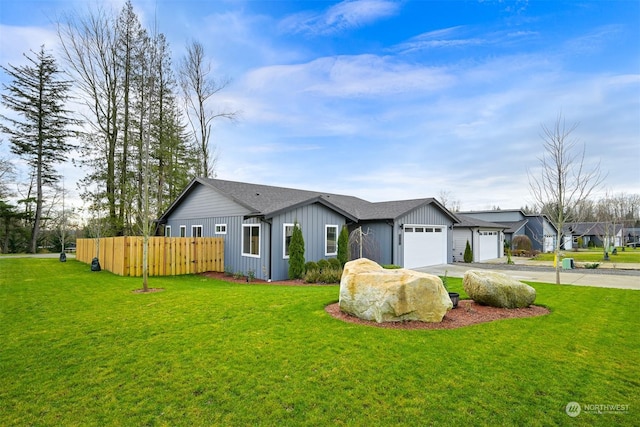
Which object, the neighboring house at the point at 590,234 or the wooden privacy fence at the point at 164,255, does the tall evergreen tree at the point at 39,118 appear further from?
the neighboring house at the point at 590,234

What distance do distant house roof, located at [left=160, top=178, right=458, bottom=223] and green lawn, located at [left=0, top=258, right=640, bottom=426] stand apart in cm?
632

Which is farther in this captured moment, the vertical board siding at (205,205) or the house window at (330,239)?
the house window at (330,239)

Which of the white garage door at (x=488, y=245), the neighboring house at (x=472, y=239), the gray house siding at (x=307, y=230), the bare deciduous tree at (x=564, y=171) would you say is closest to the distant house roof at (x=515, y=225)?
the white garage door at (x=488, y=245)

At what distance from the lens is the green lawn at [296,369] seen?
9.83 ft

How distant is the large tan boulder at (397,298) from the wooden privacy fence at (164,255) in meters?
9.58

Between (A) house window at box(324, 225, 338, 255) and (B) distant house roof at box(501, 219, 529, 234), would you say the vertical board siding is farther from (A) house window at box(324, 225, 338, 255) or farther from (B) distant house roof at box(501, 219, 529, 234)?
(B) distant house roof at box(501, 219, 529, 234)

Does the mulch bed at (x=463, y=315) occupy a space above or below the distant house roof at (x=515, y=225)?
below

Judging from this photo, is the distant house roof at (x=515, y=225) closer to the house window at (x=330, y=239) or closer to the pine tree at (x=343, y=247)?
the house window at (x=330, y=239)

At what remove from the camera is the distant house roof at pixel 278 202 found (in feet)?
41.1

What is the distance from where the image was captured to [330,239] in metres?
14.3

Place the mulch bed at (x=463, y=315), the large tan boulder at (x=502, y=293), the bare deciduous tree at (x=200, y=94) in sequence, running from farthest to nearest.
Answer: the bare deciduous tree at (x=200, y=94)
the large tan boulder at (x=502, y=293)
the mulch bed at (x=463, y=315)

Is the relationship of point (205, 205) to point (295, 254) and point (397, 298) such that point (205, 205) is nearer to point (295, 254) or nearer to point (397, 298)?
point (295, 254)

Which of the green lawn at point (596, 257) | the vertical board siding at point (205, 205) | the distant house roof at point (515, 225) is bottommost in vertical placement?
the green lawn at point (596, 257)

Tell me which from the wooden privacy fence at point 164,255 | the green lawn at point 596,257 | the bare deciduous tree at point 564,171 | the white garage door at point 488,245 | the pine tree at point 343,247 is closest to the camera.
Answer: the bare deciduous tree at point 564,171
